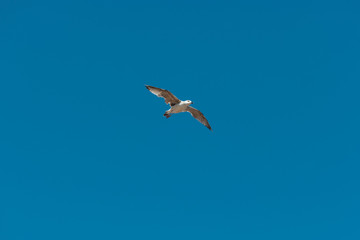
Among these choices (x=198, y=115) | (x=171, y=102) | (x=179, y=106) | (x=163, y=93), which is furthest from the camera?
(x=198, y=115)

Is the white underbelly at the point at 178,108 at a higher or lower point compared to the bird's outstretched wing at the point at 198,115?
lower

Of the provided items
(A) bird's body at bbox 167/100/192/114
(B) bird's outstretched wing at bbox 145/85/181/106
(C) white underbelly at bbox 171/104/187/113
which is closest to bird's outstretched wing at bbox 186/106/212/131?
(C) white underbelly at bbox 171/104/187/113

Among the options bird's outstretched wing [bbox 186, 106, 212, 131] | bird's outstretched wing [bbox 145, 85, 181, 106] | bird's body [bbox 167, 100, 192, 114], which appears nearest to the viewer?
bird's outstretched wing [bbox 145, 85, 181, 106]

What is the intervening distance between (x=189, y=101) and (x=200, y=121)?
457 centimetres

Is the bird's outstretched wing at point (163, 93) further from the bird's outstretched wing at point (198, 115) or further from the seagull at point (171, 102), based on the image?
the bird's outstretched wing at point (198, 115)

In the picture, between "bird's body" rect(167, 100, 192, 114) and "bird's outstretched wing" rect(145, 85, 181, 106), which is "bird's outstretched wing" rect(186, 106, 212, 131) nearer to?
"bird's body" rect(167, 100, 192, 114)

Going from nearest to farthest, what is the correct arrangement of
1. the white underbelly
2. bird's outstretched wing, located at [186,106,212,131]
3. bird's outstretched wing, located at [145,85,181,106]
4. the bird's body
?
A: bird's outstretched wing, located at [145,85,181,106]
the bird's body
the white underbelly
bird's outstretched wing, located at [186,106,212,131]

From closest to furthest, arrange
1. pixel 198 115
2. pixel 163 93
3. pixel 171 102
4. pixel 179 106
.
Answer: pixel 163 93, pixel 179 106, pixel 171 102, pixel 198 115

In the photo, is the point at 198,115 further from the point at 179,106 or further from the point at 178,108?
the point at 179,106

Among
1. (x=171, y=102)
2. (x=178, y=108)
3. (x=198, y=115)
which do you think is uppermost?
(x=198, y=115)

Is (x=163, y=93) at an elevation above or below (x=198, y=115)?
below

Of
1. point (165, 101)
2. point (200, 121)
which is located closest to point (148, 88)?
point (165, 101)

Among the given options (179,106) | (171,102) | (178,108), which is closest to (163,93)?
(171,102)

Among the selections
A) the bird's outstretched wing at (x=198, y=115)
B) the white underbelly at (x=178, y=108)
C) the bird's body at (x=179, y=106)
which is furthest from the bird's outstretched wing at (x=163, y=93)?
the bird's outstretched wing at (x=198, y=115)
